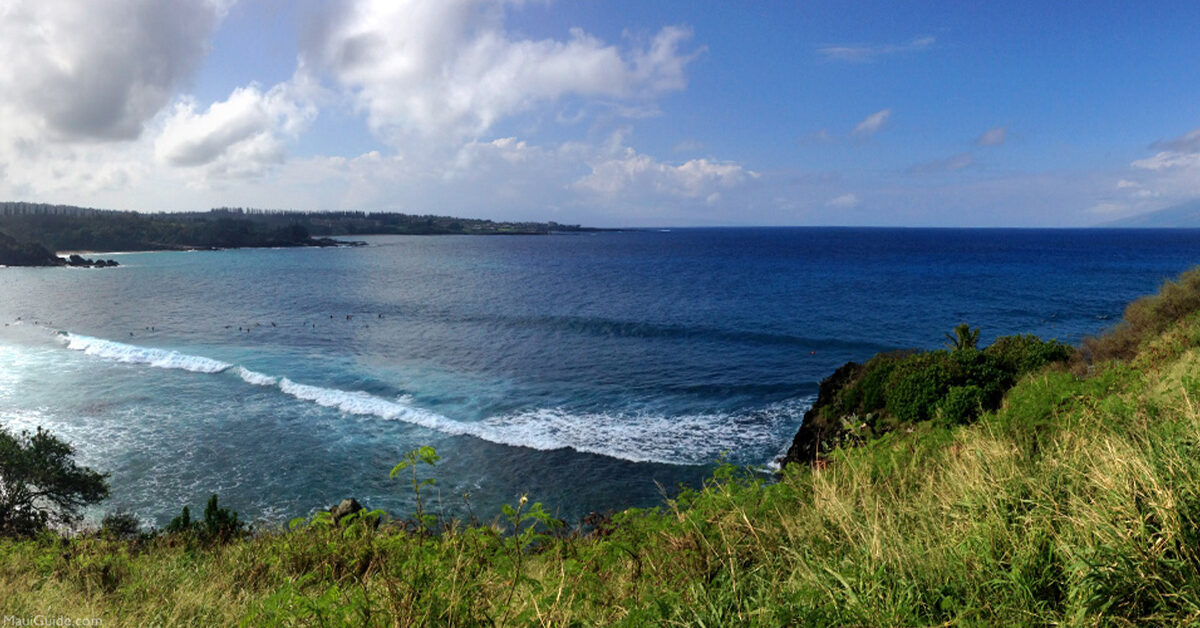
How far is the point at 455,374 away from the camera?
1348 inches

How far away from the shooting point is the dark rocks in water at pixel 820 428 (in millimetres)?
19956

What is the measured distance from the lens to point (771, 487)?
6258 millimetres

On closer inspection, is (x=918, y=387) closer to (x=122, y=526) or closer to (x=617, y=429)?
(x=617, y=429)

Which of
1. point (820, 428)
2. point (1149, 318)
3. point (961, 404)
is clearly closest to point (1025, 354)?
point (961, 404)

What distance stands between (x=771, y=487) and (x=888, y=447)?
8.62 ft

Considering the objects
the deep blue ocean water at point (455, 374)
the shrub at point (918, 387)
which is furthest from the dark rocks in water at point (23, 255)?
the shrub at point (918, 387)

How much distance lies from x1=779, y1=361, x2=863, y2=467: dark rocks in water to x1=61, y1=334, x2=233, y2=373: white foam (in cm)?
3346

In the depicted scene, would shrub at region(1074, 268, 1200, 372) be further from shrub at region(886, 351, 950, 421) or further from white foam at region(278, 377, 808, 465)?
white foam at region(278, 377, 808, 465)

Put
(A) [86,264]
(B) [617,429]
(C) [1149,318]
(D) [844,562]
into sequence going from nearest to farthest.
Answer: (D) [844,562] → (C) [1149,318] → (B) [617,429] → (A) [86,264]

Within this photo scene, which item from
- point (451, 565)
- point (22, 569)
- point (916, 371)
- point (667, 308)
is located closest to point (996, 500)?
point (451, 565)

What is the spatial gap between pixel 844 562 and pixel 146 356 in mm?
46122

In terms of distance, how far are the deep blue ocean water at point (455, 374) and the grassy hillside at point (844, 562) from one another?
6.71 metres

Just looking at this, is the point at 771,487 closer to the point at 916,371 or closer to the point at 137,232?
the point at 916,371

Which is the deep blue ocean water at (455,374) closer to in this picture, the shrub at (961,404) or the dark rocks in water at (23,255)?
the shrub at (961,404)
